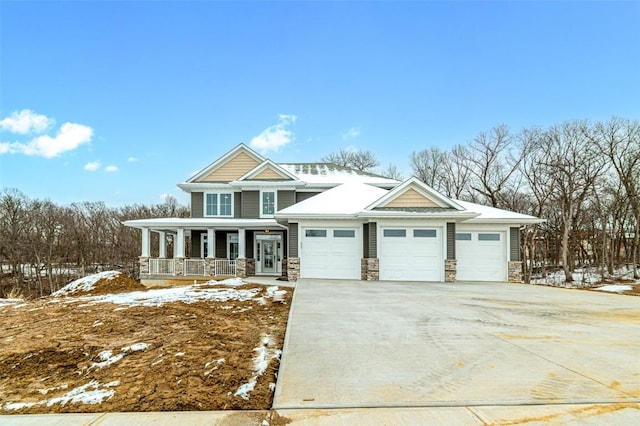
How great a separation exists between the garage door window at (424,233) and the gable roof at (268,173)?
23.2 feet

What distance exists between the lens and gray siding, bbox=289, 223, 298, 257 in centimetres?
1455

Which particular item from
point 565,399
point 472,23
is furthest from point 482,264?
point 565,399

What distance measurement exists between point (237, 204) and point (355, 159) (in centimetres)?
2009

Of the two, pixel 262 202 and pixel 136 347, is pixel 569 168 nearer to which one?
pixel 262 202

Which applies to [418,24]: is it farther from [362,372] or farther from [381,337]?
[362,372]

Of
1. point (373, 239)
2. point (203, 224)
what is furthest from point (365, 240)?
point (203, 224)

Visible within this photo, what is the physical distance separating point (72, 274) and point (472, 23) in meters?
36.7

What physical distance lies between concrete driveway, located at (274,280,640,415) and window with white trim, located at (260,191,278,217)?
35.1 ft

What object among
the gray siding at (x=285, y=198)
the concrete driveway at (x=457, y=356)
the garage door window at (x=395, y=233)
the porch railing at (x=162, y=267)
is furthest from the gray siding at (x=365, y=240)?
the porch railing at (x=162, y=267)

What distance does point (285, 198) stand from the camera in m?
18.6

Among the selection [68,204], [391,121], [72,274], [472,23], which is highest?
[472,23]

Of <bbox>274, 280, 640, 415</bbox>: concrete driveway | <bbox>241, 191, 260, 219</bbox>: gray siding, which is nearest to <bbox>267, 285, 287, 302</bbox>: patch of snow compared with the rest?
<bbox>274, 280, 640, 415</bbox>: concrete driveway

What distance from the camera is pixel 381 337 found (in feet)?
17.6

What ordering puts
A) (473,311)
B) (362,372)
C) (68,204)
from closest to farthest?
(362,372)
(473,311)
(68,204)
